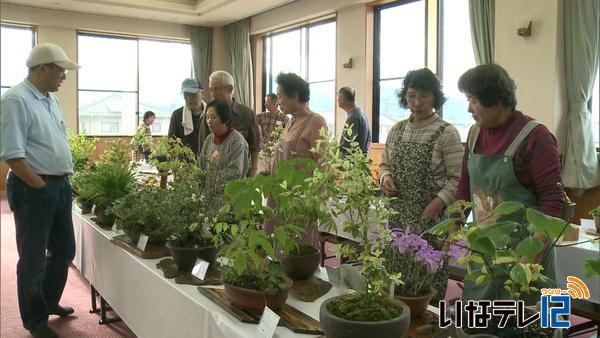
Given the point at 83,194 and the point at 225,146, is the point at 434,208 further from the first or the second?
the point at 83,194

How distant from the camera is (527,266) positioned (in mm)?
965

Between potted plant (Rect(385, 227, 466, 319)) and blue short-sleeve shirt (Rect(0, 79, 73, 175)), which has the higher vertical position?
blue short-sleeve shirt (Rect(0, 79, 73, 175))

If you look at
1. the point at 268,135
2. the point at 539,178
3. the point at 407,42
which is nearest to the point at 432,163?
the point at 539,178

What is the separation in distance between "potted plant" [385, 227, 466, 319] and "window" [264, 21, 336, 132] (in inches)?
240

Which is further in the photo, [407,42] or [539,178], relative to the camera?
[407,42]

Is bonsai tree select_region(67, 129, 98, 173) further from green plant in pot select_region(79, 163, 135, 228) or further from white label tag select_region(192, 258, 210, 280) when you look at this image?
white label tag select_region(192, 258, 210, 280)

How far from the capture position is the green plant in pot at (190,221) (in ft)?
5.91

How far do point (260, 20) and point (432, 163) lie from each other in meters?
7.73

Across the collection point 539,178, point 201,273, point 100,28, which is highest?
point 100,28

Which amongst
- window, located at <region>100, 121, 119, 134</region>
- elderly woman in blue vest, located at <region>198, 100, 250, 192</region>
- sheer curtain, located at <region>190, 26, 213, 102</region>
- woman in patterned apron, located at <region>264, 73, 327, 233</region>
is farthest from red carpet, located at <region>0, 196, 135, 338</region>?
sheer curtain, located at <region>190, 26, 213, 102</region>

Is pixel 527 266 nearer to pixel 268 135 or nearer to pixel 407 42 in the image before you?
pixel 268 135

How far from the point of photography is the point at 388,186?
213 centimetres

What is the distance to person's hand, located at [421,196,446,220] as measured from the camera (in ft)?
6.50

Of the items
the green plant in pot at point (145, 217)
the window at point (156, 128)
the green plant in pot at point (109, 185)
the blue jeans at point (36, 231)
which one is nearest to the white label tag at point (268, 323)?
the green plant in pot at point (145, 217)
